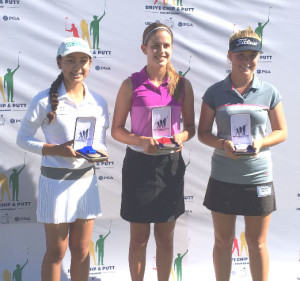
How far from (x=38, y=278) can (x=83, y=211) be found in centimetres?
112

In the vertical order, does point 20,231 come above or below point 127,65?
below

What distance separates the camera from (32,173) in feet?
9.28

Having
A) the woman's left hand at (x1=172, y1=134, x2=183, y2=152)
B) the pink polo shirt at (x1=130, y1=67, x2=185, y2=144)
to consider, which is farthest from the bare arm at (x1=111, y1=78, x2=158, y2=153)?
the woman's left hand at (x1=172, y1=134, x2=183, y2=152)

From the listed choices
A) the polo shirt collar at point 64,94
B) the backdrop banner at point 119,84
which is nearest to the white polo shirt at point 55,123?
the polo shirt collar at point 64,94

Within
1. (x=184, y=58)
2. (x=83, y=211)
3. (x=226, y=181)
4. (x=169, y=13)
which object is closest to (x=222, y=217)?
(x=226, y=181)

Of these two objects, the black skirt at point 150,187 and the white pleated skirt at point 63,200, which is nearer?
the white pleated skirt at point 63,200

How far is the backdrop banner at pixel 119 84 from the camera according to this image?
272 centimetres

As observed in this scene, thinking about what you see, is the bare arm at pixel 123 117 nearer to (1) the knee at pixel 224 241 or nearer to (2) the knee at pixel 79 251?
(2) the knee at pixel 79 251

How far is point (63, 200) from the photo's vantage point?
6.86ft

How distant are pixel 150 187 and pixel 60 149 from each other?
1.76 ft

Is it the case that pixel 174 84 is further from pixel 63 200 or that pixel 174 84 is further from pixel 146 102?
pixel 63 200

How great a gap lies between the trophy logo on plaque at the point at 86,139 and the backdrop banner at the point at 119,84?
0.85m

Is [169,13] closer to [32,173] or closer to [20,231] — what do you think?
[32,173]

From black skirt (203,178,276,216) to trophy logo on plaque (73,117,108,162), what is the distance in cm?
71
